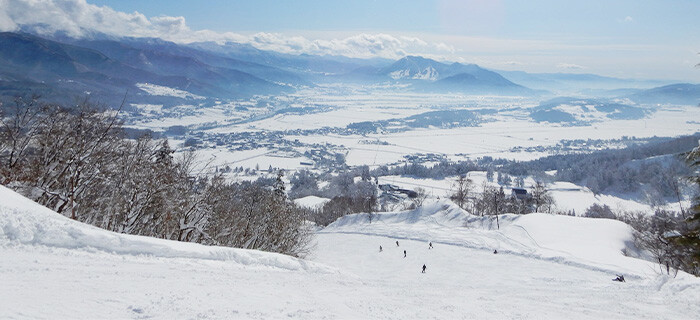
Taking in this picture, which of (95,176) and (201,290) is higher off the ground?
(95,176)

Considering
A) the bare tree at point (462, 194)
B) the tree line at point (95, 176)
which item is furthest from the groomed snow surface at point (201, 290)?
the bare tree at point (462, 194)

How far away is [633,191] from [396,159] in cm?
8065

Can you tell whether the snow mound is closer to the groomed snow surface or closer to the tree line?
the groomed snow surface

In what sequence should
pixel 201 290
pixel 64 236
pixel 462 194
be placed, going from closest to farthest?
1. pixel 201 290
2. pixel 64 236
3. pixel 462 194

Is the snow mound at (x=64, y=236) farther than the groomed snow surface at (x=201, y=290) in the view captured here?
Yes

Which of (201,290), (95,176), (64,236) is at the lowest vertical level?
(201,290)

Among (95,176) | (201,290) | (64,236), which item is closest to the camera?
(201,290)

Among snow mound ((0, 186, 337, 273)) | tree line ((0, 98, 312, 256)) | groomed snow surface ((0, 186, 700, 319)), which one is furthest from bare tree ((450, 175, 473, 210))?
snow mound ((0, 186, 337, 273))

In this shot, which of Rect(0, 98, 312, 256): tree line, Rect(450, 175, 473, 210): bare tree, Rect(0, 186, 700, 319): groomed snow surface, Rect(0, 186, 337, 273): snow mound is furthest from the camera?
Rect(450, 175, 473, 210): bare tree

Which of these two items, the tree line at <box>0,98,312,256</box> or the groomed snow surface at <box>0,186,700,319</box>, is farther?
the tree line at <box>0,98,312,256</box>

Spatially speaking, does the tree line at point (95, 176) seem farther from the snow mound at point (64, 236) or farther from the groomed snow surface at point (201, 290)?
the groomed snow surface at point (201, 290)

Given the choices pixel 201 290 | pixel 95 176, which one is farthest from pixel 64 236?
pixel 95 176

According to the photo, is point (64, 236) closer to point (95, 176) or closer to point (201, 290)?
point (201, 290)

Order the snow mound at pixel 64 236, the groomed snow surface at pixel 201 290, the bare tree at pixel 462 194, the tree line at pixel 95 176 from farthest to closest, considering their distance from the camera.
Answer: the bare tree at pixel 462 194
the tree line at pixel 95 176
the snow mound at pixel 64 236
the groomed snow surface at pixel 201 290
